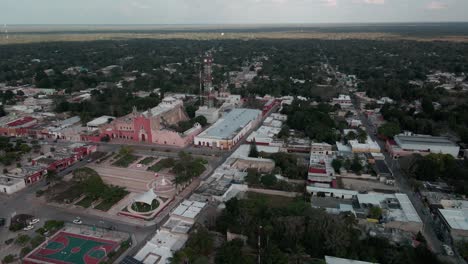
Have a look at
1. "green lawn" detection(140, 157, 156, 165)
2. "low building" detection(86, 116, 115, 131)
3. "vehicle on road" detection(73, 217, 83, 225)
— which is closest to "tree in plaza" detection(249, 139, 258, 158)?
"green lawn" detection(140, 157, 156, 165)

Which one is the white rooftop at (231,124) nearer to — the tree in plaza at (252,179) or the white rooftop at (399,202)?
the tree in plaza at (252,179)

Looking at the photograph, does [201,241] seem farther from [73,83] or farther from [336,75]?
[336,75]

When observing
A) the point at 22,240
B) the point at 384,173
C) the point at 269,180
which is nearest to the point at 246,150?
the point at 269,180

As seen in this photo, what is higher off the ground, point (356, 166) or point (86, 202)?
point (356, 166)

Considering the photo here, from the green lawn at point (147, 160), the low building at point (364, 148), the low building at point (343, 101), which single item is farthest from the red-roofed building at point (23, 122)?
the low building at point (343, 101)

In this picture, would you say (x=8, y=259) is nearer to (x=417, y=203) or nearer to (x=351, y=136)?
(x=417, y=203)

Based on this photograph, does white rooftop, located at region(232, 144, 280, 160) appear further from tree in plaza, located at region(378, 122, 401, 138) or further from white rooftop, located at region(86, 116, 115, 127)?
white rooftop, located at region(86, 116, 115, 127)

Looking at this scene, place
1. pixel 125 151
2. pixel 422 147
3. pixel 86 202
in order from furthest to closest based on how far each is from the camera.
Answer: pixel 125 151
pixel 422 147
pixel 86 202
